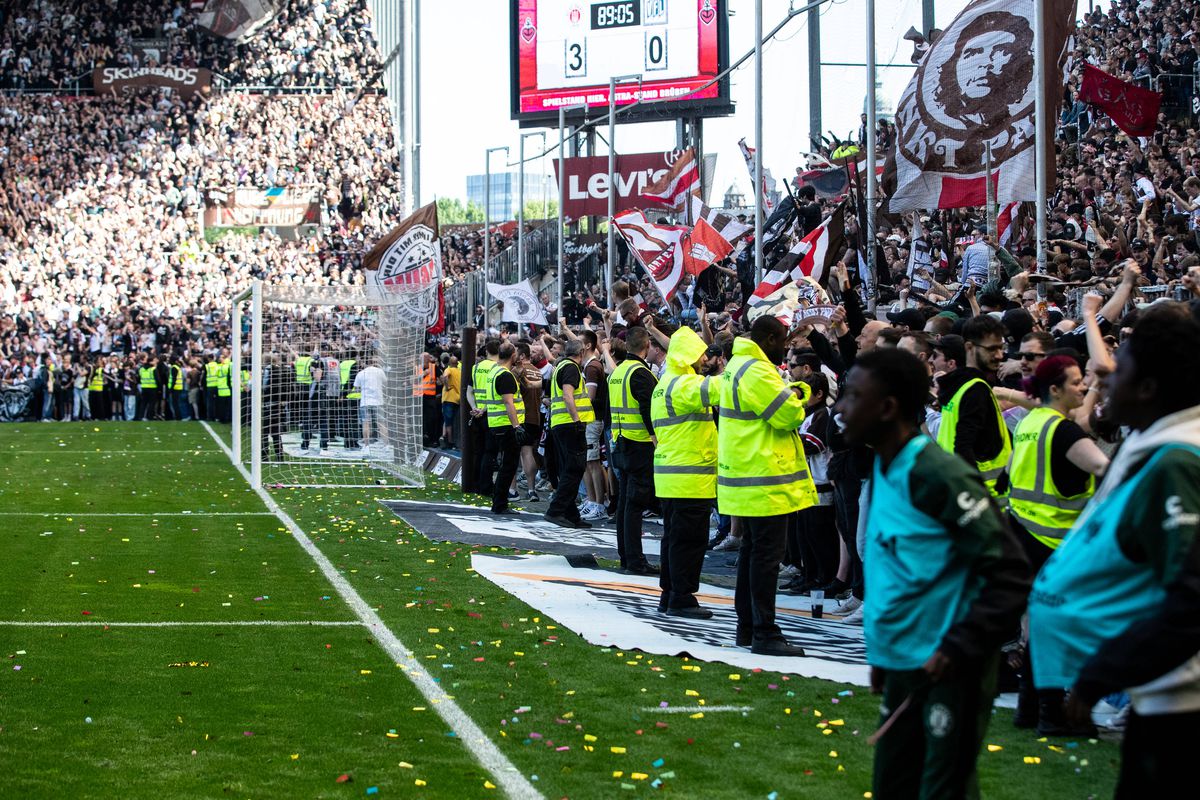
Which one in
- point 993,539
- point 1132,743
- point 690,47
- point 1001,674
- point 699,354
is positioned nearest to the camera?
point 1132,743

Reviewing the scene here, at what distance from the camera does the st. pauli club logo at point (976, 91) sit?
15.4 m

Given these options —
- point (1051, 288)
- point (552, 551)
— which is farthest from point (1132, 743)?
point (552, 551)

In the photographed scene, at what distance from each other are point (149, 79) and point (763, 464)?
179ft

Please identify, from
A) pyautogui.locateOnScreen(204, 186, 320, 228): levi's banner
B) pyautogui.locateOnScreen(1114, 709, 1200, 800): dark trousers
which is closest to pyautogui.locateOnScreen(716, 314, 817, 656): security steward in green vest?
pyautogui.locateOnScreen(1114, 709, 1200, 800): dark trousers

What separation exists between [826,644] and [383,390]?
1620 cm

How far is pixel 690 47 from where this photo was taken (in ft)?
148

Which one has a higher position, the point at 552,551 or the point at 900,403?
the point at 900,403

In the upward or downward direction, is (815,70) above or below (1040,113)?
above

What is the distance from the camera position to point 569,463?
16562 mm

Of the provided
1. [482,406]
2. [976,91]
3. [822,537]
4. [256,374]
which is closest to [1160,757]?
[822,537]

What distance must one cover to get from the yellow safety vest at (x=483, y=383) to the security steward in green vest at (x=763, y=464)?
30.9ft

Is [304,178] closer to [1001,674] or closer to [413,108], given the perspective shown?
[413,108]

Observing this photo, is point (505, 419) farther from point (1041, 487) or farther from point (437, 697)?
point (1041, 487)

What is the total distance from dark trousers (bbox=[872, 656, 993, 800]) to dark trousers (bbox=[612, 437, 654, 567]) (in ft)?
26.7
